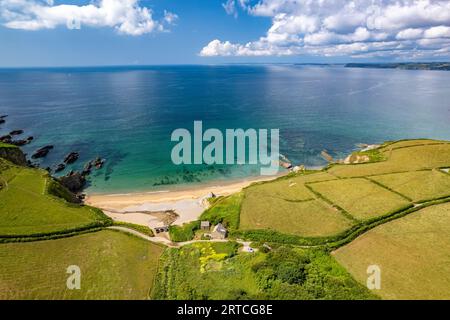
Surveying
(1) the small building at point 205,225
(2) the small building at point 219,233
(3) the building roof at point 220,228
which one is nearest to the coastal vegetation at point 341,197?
(2) the small building at point 219,233

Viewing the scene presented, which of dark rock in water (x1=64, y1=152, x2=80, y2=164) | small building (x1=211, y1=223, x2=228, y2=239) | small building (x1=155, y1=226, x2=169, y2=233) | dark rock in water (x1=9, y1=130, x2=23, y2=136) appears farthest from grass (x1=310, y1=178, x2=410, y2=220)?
dark rock in water (x1=9, y1=130, x2=23, y2=136)

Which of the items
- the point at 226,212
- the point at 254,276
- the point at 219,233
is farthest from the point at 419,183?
the point at 254,276

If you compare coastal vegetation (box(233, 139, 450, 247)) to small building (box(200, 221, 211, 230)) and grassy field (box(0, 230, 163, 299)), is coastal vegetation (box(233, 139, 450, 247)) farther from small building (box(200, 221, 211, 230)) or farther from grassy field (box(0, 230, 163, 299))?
grassy field (box(0, 230, 163, 299))

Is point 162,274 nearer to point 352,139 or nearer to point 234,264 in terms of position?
point 234,264

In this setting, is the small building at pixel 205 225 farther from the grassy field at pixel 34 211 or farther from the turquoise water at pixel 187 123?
the turquoise water at pixel 187 123

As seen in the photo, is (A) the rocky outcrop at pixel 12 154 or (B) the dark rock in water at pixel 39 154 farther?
(B) the dark rock in water at pixel 39 154

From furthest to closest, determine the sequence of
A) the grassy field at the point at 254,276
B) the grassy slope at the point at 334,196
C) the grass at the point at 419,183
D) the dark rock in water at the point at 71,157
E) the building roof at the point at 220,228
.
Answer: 1. the dark rock in water at the point at 71,157
2. the grass at the point at 419,183
3. the grassy slope at the point at 334,196
4. the building roof at the point at 220,228
5. the grassy field at the point at 254,276

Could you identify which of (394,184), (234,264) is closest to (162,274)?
(234,264)
